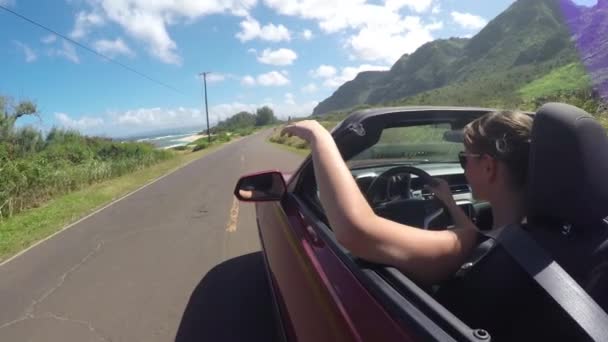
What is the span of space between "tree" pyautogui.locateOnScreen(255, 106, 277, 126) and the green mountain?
1690 inches

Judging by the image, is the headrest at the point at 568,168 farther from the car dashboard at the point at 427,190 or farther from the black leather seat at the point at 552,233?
the car dashboard at the point at 427,190

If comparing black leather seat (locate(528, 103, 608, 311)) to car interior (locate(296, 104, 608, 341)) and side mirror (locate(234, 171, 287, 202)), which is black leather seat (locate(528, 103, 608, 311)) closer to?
car interior (locate(296, 104, 608, 341))

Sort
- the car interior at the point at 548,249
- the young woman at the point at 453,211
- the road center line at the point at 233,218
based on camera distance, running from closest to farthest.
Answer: the car interior at the point at 548,249
the young woman at the point at 453,211
the road center line at the point at 233,218

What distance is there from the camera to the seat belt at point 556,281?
862 millimetres

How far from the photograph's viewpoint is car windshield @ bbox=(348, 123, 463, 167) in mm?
2282

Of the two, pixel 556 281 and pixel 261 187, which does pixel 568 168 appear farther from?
pixel 261 187

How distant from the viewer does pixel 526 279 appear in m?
1.02

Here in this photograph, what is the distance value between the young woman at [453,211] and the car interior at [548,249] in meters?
0.07

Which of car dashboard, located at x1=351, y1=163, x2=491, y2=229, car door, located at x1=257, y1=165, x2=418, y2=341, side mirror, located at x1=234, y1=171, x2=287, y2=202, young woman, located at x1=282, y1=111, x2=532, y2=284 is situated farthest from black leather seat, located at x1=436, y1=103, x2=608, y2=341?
side mirror, located at x1=234, y1=171, x2=287, y2=202

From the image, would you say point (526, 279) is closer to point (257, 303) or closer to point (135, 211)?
point (257, 303)

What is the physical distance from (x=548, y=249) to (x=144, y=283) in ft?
14.4

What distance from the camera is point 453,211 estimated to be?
1418 millimetres

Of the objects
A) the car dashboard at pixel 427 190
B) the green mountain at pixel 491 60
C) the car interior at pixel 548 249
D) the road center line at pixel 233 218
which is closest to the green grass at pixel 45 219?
the road center line at pixel 233 218

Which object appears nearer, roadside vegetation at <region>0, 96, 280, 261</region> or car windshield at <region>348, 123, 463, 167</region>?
car windshield at <region>348, 123, 463, 167</region>
